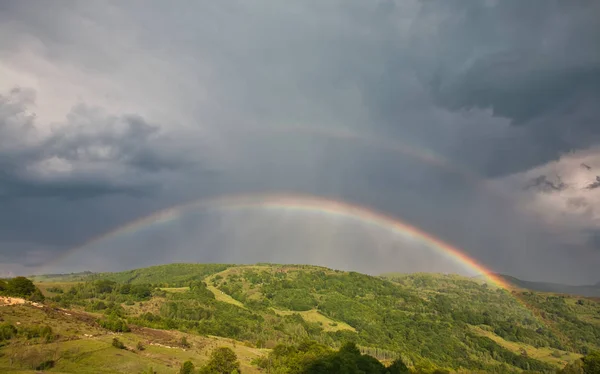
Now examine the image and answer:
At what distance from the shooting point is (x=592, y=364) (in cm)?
12025

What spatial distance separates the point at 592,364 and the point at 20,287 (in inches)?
7591

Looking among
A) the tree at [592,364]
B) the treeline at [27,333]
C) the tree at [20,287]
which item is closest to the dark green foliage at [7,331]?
the treeline at [27,333]

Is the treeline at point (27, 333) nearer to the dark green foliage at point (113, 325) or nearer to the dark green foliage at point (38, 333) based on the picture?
the dark green foliage at point (38, 333)

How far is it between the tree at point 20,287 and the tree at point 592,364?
7344 inches

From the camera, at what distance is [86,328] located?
88.7m

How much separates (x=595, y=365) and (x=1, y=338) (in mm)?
166742

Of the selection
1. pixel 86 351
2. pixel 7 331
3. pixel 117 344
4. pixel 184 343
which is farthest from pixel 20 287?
pixel 86 351

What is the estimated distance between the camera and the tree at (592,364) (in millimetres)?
117681

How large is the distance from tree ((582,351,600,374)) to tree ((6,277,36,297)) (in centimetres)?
18653

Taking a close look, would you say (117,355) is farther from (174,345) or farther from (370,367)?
(370,367)

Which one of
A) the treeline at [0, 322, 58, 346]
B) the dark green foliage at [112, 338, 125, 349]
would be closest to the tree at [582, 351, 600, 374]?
the dark green foliage at [112, 338, 125, 349]

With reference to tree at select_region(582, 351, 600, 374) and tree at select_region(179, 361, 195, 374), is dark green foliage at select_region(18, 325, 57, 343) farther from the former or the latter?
tree at select_region(582, 351, 600, 374)

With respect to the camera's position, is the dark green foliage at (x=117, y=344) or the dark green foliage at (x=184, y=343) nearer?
the dark green foliage at (x=117, y=344)

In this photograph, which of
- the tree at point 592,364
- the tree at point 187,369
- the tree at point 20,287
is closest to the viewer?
the tree at point 187,369
